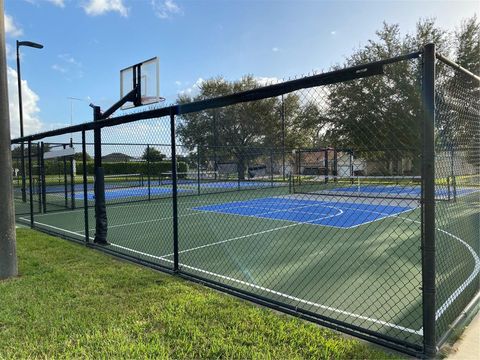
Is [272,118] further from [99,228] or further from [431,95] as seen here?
[431,95]

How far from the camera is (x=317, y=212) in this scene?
38.7 ft

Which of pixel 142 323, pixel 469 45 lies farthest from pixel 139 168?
pixel 469 45

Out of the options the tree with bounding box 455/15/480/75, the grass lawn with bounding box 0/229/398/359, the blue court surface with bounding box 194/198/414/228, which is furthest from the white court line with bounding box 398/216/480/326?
the tree with bounding box 455/15/480/75

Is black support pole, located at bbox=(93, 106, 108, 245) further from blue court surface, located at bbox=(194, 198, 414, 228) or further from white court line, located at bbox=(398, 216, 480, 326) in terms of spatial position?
white court line, located at bbox=(398, 216, 480, 326)

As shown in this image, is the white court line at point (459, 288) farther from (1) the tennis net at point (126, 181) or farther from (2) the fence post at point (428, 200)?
(1) the tennis net at point (126, 181)

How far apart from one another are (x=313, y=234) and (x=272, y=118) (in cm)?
1770

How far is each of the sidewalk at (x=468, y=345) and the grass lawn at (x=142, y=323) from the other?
533mm

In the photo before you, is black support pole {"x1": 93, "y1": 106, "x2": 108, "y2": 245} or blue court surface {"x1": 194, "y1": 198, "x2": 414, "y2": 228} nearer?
black support pole {"x1": 93, "y1": 106, "x2": 108, "y2": 245}

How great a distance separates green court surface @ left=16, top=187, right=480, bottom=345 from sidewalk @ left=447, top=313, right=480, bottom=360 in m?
0.21

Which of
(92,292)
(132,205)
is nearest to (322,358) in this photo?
(92,292)

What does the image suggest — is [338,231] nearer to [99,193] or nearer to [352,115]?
[99,193]

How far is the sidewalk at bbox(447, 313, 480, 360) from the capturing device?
2930 mm

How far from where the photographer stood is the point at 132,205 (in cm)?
1438

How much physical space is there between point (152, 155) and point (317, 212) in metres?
7.58
